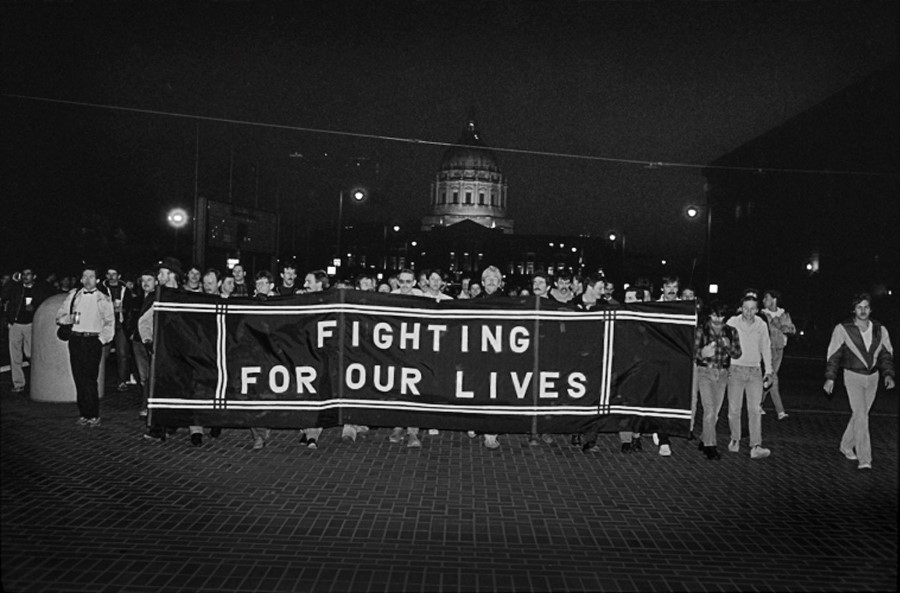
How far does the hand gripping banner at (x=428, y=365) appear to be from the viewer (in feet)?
27.2

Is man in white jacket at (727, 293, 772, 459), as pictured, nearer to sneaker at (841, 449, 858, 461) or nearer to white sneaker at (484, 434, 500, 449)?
sneaker at (841, 449, 858, 461)

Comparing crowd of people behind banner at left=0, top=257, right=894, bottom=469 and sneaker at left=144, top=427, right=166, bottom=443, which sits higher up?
crowd of people behind banner at left=0, top=257, right=894, bottom=469

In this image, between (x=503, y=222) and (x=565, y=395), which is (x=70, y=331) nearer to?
(x=565, y=395)

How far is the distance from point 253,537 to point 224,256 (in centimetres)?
4324

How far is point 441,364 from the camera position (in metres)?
8.34

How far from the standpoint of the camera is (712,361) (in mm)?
9000

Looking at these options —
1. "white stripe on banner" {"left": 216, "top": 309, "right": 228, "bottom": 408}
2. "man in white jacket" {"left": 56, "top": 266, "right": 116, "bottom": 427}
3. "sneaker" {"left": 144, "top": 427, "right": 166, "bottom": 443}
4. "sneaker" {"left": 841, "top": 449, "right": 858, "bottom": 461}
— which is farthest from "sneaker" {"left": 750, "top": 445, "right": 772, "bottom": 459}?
"man in white jacket" {"left": 56, "top": 266, "right": 116, "bottom": 427}

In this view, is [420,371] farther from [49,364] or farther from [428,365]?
[49,364]

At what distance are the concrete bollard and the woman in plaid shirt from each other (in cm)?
783

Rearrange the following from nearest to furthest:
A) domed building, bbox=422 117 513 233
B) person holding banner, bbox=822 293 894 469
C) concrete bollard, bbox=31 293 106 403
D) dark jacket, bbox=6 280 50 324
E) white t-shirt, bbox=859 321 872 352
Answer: person holding banner, bbox=822 293 894 469 < white t-shirt, bbox=859 321 872 352 < concrete bollard, bbox=31 293 106 403 < dark jacket, bbox=6 280 50 324 < domed building, bbox=422 117 513 233

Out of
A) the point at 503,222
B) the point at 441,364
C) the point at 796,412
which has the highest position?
the point at 503,222

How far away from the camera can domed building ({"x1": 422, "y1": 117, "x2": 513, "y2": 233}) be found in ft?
444

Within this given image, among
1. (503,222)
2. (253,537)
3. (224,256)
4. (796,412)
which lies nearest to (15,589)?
(253,537)

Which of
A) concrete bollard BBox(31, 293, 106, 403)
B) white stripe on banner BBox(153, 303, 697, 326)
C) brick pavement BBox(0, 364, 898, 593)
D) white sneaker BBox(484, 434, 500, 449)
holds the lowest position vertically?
brick pavement BBox(0, 364, 898, 593)
